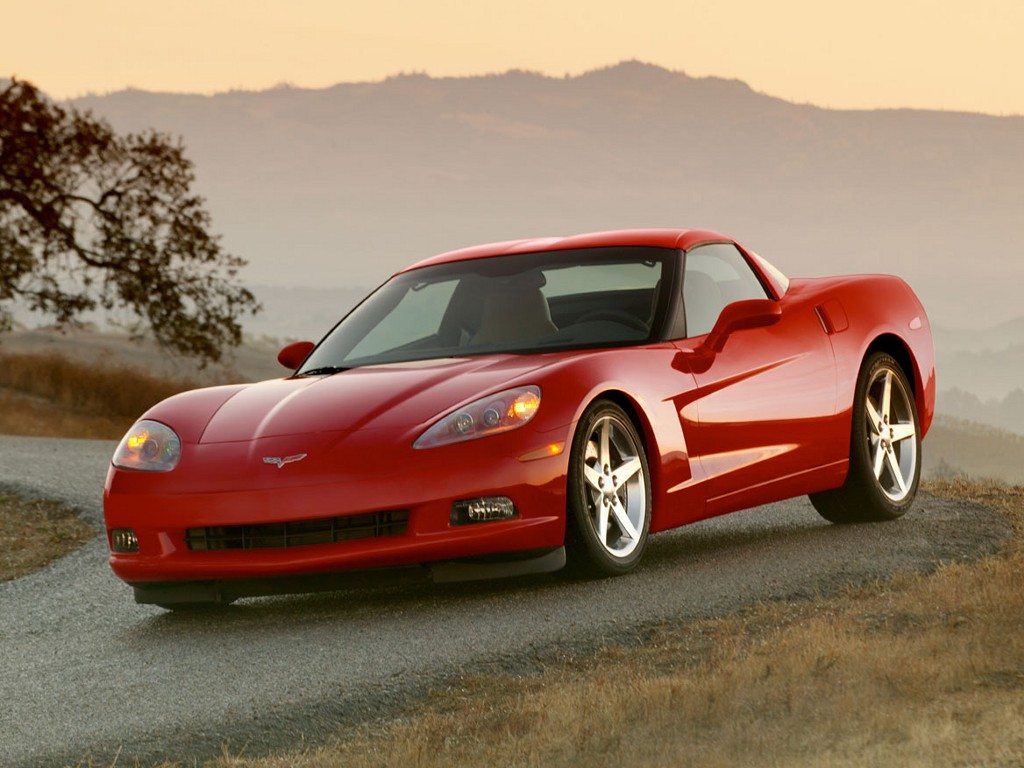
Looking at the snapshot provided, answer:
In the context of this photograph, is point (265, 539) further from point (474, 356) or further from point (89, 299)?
point (89, 299)

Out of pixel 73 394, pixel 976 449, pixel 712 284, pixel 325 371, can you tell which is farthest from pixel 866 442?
pixel 976 449

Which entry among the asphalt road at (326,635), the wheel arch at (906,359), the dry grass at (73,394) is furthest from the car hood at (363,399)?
the dry grass at (73,394)

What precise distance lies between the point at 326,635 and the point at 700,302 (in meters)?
2.59

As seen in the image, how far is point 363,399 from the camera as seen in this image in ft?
23.4

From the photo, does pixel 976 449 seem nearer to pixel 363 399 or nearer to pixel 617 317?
pixel 617 317

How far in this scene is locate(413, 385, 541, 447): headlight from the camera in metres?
6.81

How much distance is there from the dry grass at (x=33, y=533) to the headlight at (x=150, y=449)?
9.19 ft

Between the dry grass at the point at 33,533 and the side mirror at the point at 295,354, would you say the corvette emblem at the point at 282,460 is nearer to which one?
the side mirror at the point at 295,354

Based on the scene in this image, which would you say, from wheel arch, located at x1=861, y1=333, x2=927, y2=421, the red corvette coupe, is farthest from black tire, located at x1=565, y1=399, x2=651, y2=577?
wheel arch, located at x1=861, y1=333, x2=927, y2=421

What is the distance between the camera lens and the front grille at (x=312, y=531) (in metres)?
6.79

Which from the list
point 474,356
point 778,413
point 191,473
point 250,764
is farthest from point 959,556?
point 250,764

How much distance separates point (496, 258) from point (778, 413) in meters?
1.59

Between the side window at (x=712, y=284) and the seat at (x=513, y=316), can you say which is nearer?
the seat at (x=513, y=316)

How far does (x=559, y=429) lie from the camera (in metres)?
6.91
